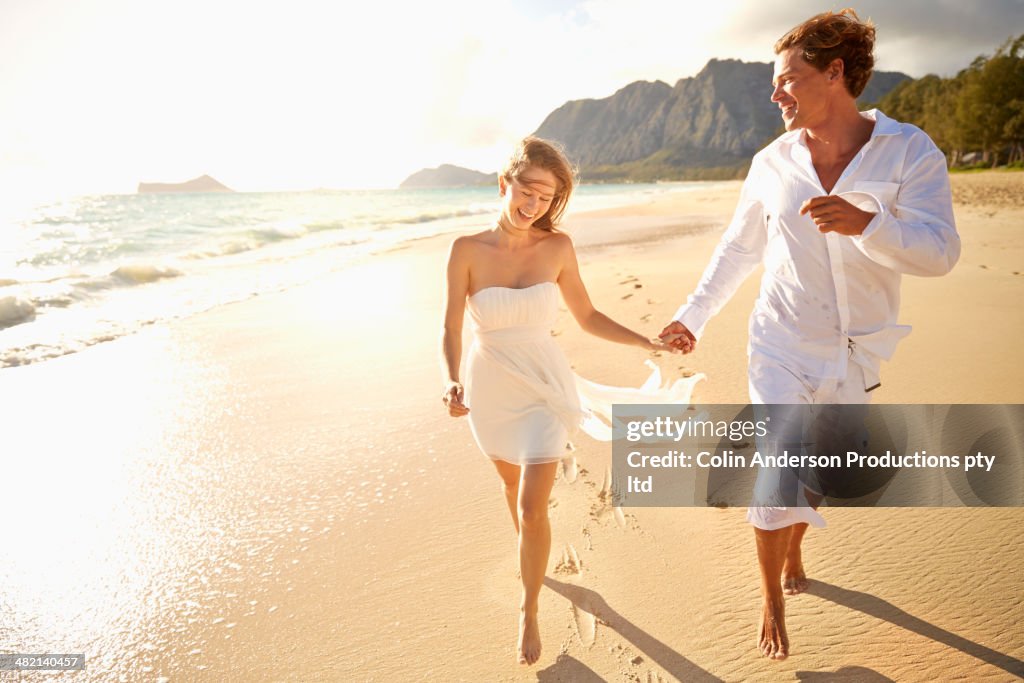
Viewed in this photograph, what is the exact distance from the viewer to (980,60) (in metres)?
61.7

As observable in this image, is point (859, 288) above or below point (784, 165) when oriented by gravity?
below

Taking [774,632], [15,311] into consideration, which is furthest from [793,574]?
[15,311]

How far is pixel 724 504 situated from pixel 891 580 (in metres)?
0.97

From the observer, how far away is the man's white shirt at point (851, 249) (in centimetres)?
231

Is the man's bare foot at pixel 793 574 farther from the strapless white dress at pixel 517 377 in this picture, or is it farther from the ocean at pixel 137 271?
the ocean at pixel 137 271

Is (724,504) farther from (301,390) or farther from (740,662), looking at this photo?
(301,390)

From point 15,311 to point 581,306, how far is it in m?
10.3

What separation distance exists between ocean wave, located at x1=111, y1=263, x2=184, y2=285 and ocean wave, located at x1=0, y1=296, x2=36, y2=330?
3.40m

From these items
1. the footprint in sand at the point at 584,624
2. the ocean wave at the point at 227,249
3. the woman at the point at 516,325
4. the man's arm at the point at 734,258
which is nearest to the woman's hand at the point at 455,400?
the woman at the point at 516,325

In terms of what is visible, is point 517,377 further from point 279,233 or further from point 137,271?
point 279,233

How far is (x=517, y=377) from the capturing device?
290 cm

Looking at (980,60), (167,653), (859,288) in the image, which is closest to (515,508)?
(167,653)

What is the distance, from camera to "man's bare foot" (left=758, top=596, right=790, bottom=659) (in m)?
2.55

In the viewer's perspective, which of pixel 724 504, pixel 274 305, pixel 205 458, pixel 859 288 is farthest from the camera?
pixel 274 305
